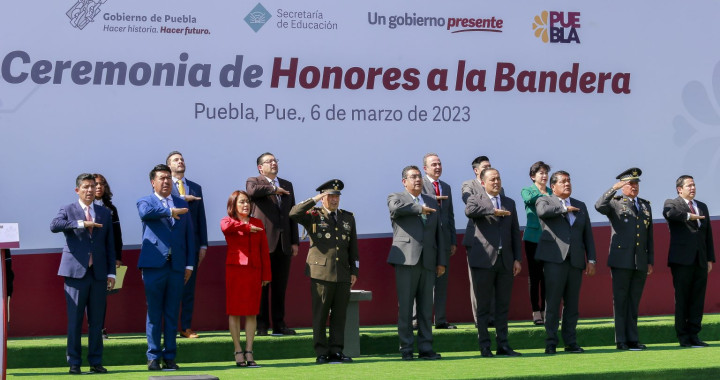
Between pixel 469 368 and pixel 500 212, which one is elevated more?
pixel 500 212

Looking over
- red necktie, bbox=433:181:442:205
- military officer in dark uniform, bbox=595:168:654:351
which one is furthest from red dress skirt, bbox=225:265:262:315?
military officer in dark uniform, bbox=595:168:654:351

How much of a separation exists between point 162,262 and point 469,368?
83.2 inches

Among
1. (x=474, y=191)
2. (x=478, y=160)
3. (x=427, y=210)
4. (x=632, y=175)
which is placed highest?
(x=478, y=160)

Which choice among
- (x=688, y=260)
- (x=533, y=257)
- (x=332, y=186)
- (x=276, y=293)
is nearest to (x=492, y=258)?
(x=533, y=257)

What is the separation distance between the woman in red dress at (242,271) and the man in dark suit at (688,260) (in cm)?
329

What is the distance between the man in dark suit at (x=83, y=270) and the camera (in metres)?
7.04

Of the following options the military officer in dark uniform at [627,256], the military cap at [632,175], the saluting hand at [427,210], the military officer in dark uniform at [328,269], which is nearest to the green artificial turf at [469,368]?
the military officer in dark uniform at [328,269]

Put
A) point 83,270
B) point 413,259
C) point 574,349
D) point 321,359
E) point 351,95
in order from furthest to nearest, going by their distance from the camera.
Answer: point 351,95
point 574,349
point 413,259
point 321,359
point 83,270

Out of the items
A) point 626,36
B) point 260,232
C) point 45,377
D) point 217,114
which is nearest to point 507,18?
point 626,36

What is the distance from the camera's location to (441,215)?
327 inches

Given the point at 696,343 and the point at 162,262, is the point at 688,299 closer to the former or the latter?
the point at 696,343

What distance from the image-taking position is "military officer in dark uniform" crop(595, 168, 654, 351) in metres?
8.33

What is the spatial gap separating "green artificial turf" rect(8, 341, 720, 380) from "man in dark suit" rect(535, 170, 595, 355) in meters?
0.26

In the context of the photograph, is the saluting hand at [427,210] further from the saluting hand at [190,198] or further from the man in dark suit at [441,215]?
the saluting hand at [190,198]
